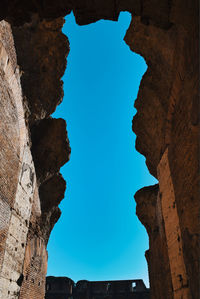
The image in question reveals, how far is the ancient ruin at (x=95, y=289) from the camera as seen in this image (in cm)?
2505

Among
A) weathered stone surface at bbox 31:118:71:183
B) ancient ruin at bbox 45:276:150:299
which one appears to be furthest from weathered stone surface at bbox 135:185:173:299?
ancient ruin at bbox 45:276:150:299

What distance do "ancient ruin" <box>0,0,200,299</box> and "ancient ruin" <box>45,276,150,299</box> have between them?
66.1 ft

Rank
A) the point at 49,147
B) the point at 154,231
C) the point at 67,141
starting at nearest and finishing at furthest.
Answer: the point at 154,231 < the point at 49,147 < the point at 67,141

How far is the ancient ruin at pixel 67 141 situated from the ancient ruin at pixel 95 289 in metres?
20.1

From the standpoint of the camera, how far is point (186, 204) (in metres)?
3.15

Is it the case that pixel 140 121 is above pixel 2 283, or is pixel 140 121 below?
above

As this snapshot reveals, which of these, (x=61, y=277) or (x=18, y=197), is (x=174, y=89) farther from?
(x=61, y=277)

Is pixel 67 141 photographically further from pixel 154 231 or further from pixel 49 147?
pixel 154 231

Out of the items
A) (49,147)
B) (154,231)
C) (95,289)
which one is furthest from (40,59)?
(95,289)

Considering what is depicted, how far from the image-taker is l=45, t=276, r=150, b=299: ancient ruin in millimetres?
25047

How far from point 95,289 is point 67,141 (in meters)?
23.0

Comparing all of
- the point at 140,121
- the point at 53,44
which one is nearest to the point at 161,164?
the point at 140,121

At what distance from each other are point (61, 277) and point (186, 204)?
27.0m

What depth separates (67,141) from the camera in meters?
9.21
